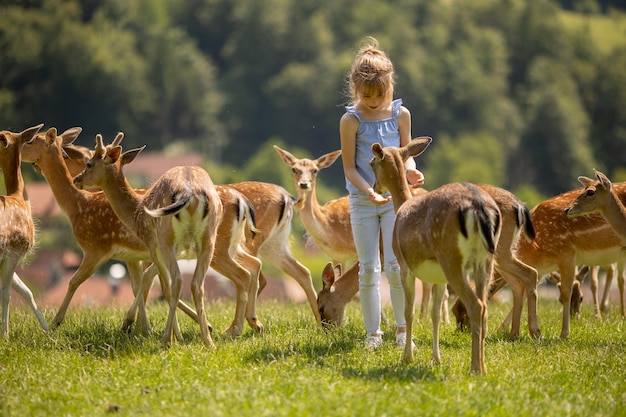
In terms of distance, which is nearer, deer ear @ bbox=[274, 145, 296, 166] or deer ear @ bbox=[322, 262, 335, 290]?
deer ear @ bbox=[322, 262, 335, 290]

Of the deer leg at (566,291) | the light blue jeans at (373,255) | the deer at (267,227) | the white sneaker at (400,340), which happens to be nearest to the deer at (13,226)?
the deer at (267,227)

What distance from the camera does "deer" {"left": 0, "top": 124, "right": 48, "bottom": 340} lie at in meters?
9.30

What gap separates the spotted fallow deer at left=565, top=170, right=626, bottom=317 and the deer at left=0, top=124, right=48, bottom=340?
204 inches

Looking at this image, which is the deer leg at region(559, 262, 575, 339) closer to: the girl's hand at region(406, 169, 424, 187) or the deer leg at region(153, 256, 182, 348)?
the girl's hand at region(406, 169, 424, 187)

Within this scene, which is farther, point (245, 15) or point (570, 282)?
point (245, 15)

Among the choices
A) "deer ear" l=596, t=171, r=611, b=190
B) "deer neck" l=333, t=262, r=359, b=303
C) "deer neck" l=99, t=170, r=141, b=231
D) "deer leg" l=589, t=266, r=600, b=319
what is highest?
"deer ear" l=596, t=171, r=611, b=190

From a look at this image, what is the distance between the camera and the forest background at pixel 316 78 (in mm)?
93750

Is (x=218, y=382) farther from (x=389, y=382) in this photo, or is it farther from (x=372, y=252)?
(x=372, y=252)

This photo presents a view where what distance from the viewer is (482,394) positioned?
6.82 m

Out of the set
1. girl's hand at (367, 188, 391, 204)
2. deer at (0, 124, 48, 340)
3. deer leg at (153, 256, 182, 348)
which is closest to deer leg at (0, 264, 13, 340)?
deer at (0, 124, 48, 340)

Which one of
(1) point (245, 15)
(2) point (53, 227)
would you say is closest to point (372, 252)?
(2) point (53, 227)

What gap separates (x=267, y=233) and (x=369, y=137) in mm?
2489

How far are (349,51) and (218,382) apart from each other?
116574 millimetres

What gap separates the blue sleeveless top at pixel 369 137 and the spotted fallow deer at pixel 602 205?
2.20 m
